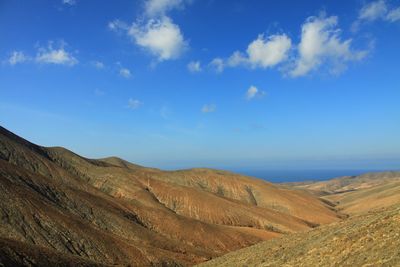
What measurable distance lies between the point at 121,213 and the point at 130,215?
2.06 meters

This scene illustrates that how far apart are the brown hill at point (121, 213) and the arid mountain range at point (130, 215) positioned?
0.40 ft

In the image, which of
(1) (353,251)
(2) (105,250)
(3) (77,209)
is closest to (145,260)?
(2) (105,250)

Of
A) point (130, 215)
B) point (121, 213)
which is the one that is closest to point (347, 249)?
point (121, 213)

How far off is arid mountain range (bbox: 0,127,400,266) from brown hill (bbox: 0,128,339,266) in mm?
122

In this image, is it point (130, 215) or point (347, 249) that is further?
point (130, 215)

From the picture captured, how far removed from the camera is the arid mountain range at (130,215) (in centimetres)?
3461

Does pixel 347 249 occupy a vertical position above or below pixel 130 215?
above

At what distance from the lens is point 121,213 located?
2415 inches

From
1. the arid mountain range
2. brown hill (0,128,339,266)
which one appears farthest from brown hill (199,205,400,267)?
brown hill (0,128,339,266)

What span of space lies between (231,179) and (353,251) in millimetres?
93476

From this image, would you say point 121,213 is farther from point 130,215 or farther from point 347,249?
point 347,249

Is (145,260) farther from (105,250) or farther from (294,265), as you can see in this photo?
(294,265)

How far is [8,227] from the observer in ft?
137

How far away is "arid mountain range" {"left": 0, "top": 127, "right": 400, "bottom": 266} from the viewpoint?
114 feet
